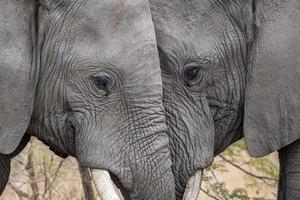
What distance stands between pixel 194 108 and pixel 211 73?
8.7 inches

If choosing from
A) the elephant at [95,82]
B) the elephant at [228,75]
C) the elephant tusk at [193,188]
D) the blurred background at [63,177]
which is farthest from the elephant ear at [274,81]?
the blurred background at [63,177]

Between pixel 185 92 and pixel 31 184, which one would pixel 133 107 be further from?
pixel 31 184

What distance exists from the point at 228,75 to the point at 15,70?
1380 mm

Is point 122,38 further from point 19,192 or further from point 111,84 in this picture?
point 19,192

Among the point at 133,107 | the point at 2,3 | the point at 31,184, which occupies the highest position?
the point at 2,3

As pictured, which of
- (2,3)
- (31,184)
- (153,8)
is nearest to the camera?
(2,3)

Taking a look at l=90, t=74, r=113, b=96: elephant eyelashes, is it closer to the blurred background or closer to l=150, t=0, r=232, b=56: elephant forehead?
l=150, t=0, r=232, b=56: elephant forehead

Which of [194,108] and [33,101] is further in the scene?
[194,108]

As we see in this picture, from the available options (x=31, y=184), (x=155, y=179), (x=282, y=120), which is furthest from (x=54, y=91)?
(x=31, y=184)

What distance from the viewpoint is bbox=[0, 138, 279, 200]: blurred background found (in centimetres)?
1075

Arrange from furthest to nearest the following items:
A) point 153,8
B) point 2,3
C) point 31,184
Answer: point 31,184, point 153,8, point 2,3

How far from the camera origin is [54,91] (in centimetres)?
819

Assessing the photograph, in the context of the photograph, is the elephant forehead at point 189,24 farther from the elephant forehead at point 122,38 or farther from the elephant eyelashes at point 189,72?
the elephant forehead at point 122,38

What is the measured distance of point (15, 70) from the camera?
8.04 metres
